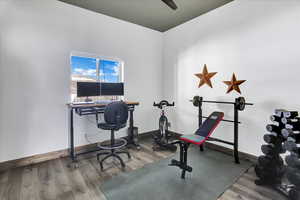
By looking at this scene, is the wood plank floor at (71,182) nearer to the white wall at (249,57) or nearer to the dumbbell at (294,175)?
the dumbbell at (294,175)

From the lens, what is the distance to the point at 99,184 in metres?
2.11

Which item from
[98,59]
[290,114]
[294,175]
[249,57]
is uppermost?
[98,59]

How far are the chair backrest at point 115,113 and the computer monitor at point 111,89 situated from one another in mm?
912

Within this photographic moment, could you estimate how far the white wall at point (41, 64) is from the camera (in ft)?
8.18

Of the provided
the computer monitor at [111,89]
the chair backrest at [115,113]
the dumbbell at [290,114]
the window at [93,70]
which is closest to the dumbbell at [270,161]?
the dumbbell at [290,114]

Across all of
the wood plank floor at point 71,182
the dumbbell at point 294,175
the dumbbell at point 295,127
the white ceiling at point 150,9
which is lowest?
the wood plank floor at point 71,182

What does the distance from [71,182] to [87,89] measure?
1.73m

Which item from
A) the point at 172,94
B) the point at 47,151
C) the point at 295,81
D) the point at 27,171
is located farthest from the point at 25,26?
the point at 295,81

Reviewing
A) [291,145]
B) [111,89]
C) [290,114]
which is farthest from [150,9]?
[291,145]

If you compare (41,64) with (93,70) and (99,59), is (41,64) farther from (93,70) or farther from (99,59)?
(99,59)

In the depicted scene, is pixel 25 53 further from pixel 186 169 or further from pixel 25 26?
pixel 186 169

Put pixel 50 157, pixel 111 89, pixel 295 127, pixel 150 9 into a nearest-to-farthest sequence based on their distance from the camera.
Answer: pixel 295 127
pixel 50 157
pixel 150 9
pixel 111 89

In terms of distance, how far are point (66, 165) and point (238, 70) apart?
371 centimetres

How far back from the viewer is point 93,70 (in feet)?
11.3
